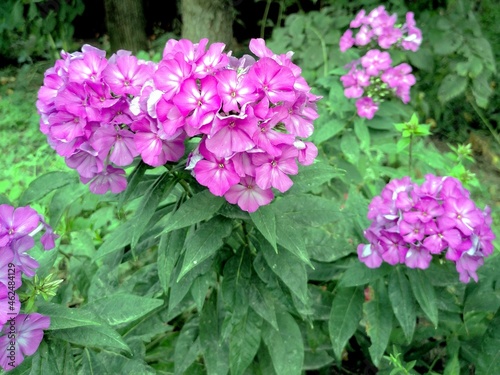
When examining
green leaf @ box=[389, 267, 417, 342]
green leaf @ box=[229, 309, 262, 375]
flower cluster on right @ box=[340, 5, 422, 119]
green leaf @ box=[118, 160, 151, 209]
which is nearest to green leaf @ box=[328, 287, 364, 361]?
green leaf @ box=[389, 267, 417, 342]

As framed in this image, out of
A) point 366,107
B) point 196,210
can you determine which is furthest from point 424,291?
point 366,107

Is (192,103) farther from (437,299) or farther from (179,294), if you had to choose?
(437,299)

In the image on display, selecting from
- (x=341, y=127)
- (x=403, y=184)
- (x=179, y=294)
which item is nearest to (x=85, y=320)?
(x=179, y=294)

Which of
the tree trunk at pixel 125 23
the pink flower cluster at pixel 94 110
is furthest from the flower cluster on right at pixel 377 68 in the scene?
the tree trunk at pixel 125 23

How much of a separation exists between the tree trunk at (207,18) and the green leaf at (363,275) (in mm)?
2894

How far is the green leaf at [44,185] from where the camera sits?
151 centimetres

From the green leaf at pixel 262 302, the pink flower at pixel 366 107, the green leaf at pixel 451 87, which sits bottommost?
the green leaf at pixel 451 87

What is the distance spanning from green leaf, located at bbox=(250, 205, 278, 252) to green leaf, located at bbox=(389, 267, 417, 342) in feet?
1.97

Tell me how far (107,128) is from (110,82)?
11cm

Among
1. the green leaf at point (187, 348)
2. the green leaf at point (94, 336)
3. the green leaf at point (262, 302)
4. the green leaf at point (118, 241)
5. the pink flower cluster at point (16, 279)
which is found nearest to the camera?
the pink flower cluster at point (16, 279)

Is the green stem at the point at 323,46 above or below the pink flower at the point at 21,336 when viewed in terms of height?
below

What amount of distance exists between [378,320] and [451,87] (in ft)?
8.88

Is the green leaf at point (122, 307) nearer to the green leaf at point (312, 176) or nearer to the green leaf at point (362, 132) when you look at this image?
the green leaf at point (312, 176)

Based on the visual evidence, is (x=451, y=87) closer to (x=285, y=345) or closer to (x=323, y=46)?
(x=323, y=46)
